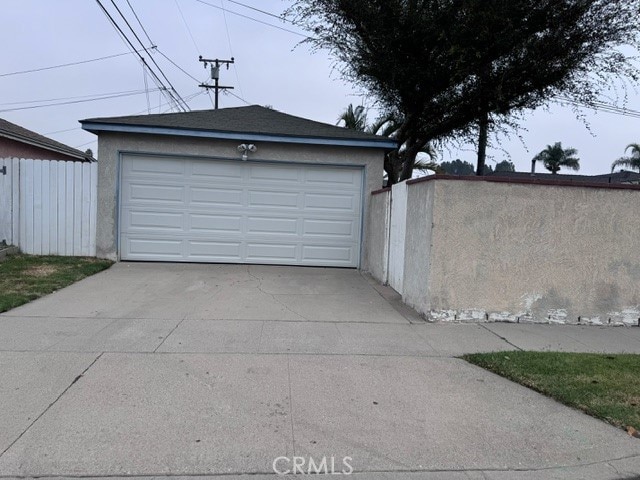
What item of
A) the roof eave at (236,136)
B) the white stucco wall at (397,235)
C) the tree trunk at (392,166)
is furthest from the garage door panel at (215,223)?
the tree trunk at (392,166)

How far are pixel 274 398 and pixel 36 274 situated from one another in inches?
267

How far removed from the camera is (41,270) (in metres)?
9.20

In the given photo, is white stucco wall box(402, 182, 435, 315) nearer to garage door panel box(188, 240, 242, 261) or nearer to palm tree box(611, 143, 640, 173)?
garage door panel box(188, 240, 242, 261)

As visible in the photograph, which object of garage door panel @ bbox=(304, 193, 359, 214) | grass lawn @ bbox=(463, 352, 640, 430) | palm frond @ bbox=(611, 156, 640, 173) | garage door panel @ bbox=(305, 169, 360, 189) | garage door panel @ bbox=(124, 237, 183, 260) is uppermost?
palm frond @ bbox=(611, 156, 640, 173)

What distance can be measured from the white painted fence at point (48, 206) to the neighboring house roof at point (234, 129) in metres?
1.17

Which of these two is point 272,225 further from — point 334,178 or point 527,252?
point 527,252

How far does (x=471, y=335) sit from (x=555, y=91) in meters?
8.29

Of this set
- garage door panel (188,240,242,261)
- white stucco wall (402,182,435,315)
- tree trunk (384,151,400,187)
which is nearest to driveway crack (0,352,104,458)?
white stucco wall (402,182,435,315)

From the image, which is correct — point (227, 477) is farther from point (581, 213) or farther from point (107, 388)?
point (581, 213)

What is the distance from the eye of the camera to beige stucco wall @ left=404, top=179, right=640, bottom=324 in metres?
6.72

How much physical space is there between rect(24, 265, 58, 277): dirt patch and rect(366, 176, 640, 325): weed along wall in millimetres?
6851

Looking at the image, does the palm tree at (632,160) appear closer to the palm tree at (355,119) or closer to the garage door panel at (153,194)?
the palm tree at (355,119)

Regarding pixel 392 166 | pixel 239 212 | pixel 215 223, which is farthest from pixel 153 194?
pixel 392 166

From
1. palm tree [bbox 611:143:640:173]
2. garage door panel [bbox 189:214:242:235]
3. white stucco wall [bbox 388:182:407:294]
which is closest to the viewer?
white stucco wall [bbox 388:182:407:294]
